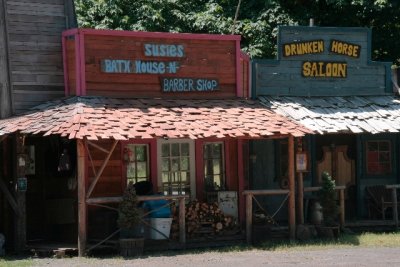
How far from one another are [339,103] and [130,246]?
6.58 metres

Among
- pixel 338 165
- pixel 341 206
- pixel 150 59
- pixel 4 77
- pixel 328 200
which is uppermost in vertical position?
pixel 150 59

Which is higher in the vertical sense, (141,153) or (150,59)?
(150,59)

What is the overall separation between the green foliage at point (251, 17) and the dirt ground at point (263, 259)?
34.8ft

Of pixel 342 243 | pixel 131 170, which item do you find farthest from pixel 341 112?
pixel 131 170

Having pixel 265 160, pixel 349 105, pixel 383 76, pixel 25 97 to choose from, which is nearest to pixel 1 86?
pixel 25 97

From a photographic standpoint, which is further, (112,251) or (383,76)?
(383,76)

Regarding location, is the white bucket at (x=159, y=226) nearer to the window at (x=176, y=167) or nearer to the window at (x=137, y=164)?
the window at (x=137, y=164)

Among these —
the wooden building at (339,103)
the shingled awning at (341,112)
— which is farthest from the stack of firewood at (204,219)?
the shingled awning at (341,112)

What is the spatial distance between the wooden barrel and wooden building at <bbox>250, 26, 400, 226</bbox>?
14.5 feet

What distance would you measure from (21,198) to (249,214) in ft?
14.6

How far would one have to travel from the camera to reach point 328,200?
17.3 meters

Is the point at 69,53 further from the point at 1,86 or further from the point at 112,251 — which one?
the point at 112,251

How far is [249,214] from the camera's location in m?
16.8

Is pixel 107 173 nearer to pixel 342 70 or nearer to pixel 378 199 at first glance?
pixel 342 70
